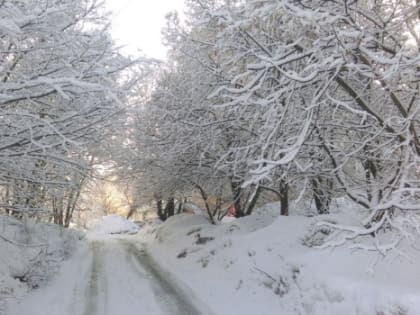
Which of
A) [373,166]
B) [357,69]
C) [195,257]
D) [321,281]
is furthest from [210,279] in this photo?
[357,69]

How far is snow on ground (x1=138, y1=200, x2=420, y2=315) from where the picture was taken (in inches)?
238

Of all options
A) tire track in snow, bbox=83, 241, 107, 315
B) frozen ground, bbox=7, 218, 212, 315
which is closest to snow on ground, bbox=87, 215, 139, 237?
tire track in snow, bbox=83, 241, 107, 315

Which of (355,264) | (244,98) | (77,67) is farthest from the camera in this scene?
(355,264)

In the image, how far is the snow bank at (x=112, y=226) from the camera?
127 ft

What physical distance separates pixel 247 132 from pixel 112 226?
99.2 feet

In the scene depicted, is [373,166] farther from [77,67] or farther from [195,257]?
[195,257]

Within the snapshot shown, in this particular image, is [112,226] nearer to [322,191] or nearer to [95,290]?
[95,290]

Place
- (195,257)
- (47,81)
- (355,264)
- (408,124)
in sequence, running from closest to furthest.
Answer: (47,81), (408,124), (355,264), (195,257)

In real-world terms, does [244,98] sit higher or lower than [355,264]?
higher

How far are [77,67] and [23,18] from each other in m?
1.67

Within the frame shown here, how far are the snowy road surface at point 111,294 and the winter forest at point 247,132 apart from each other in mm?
121

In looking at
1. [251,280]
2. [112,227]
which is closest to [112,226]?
[112,227]

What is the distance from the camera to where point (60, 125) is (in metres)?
6.60

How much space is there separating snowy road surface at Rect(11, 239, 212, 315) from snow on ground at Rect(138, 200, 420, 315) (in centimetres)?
59
